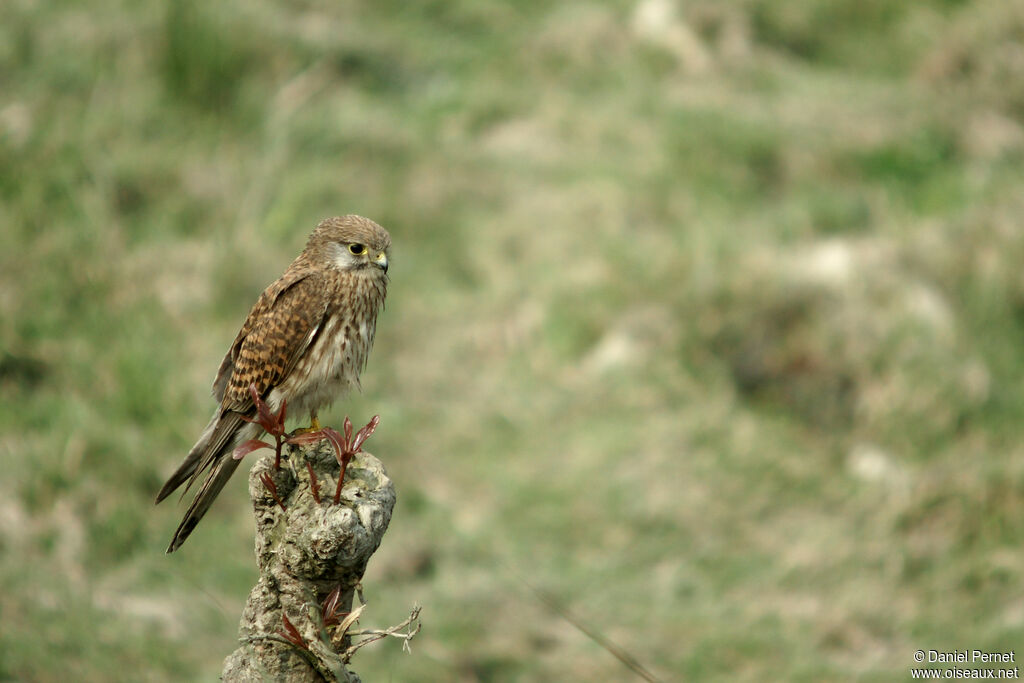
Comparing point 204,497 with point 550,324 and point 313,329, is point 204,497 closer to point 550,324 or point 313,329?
point 313,329

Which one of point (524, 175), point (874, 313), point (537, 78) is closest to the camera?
point (874, 313)

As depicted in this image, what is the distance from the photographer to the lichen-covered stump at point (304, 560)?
197 centimetres

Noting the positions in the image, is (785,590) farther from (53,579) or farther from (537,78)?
(537,78)

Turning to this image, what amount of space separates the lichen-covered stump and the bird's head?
0.86 metres

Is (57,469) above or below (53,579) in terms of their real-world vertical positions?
above

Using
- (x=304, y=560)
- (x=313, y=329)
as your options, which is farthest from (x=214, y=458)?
(x=304, y=560)

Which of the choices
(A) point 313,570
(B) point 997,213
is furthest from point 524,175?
(A) point 313,570

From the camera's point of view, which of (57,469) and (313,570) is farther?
(57,469)

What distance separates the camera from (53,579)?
429 centimetres

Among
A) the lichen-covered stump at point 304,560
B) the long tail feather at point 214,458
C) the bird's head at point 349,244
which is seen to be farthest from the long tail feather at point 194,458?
the bird's head at point 349,244

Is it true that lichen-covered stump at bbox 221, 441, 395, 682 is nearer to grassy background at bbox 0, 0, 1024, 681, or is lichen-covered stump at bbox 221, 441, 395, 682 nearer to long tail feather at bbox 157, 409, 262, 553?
long tail feather at bbox 157, 409, 262, 553

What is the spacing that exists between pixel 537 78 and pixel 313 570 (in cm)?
683

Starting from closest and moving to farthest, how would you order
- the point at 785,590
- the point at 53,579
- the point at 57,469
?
the point at 53,579
the point at 57,469
the point at 785,590

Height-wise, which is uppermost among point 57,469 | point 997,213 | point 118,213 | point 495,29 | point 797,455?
point 495,29
